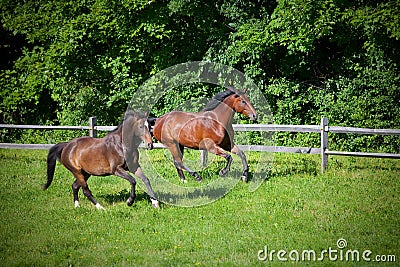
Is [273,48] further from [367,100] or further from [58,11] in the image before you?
[58,11]

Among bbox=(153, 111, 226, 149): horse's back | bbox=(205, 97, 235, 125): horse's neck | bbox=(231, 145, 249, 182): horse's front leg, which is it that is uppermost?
bbox=(205, 97, 235, 125): horse's neck

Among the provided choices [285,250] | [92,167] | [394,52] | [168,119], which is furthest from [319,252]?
[394,52]

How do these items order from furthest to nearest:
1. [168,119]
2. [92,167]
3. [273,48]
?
[273,48]
[168,119]
[92,167]

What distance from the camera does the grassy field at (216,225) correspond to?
726cm

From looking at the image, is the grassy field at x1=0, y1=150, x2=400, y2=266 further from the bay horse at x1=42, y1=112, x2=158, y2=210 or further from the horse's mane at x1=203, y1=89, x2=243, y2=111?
the horse's mane at x1=203, y1=89, x2=243, y2=111

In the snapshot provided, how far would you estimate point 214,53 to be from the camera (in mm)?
19719

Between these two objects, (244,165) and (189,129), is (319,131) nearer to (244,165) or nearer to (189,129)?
(244,165)

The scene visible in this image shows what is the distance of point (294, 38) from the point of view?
17.5 m

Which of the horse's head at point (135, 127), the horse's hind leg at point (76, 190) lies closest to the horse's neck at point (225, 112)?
the horse's head at point (135, 127)

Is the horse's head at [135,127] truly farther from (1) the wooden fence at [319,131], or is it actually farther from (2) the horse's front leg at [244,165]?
(1) the wooden fence at [319,131]

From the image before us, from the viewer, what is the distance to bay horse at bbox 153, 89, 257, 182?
11859mm

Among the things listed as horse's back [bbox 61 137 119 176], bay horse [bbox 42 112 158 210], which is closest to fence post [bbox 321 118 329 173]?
bay horse [bbox 42 112 158 210]

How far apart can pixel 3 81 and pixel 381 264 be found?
59.7 ft

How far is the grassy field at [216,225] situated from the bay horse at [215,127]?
0.79 m
